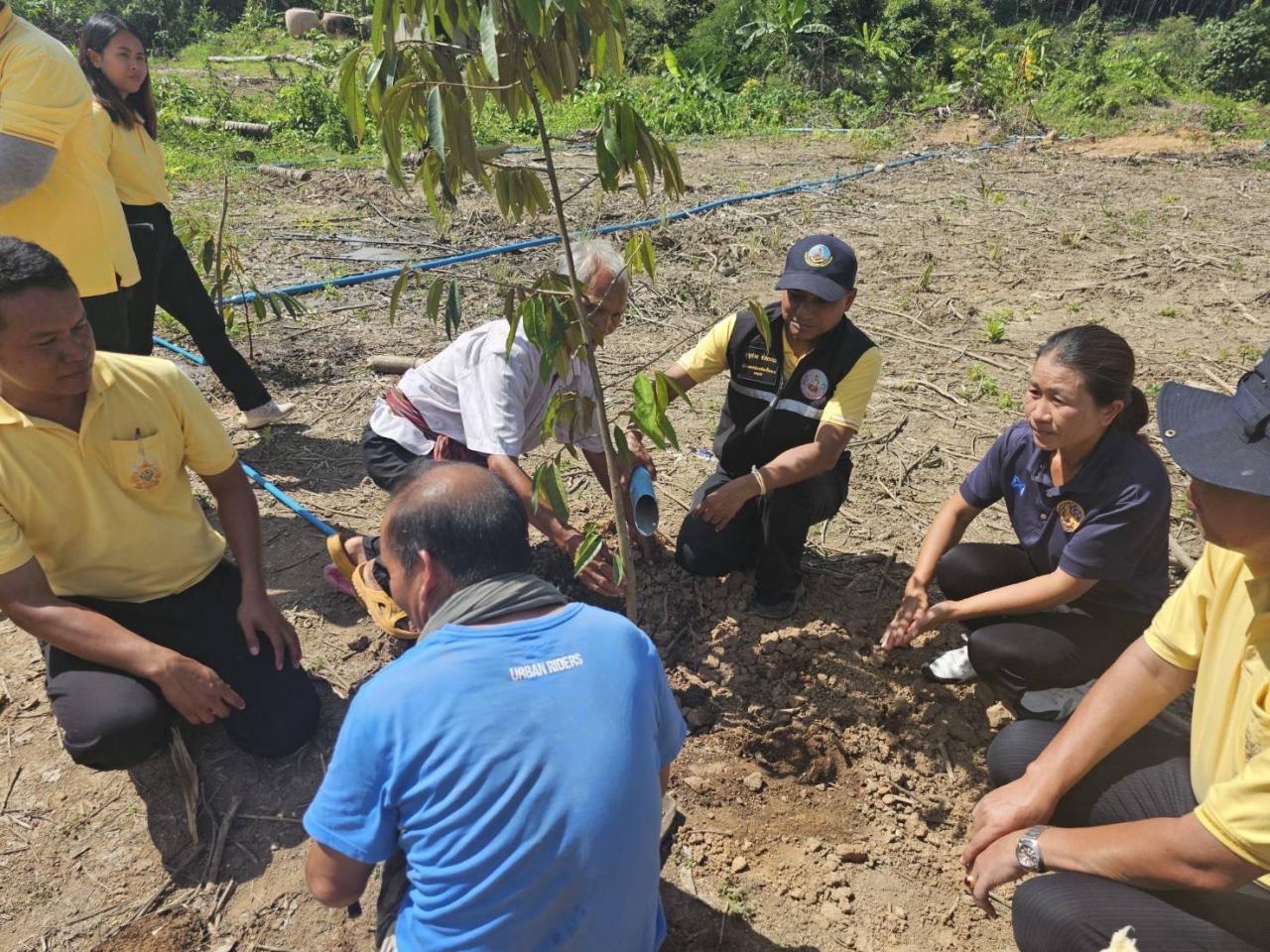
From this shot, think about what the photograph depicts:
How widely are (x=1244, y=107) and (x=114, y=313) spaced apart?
51.2 feet

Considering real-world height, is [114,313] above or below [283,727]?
above

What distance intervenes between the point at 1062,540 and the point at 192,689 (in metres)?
2.41

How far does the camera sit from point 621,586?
2848mm

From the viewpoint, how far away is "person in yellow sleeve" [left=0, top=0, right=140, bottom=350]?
2.71 m

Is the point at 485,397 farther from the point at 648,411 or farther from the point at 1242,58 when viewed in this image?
the point at 1242,58

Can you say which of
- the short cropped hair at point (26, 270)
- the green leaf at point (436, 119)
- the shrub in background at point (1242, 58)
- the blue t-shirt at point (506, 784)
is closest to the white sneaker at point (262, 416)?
the short cropped hair at point (26, 270)

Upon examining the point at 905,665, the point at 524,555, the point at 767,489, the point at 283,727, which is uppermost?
the point at 524,555

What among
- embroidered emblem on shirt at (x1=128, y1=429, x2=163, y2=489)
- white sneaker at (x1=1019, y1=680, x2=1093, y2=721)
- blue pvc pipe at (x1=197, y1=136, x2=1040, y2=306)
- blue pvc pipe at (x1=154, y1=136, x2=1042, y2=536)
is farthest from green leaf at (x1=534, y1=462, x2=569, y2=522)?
blue pvc pipe at (x1=197, y1=136, x2=1040, y2=306)

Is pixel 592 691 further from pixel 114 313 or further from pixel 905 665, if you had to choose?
pixel 114 313

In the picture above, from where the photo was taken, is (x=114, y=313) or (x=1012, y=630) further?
(x=114, y=313)

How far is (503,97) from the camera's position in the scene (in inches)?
74.6

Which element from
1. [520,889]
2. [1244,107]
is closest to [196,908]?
[520,889]

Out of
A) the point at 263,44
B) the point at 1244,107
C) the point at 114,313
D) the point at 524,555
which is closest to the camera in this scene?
the point at 524,555

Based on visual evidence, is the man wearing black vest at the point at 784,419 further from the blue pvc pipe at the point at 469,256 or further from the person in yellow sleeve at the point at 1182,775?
the person in yellow sleeve at the point at 1182,775
